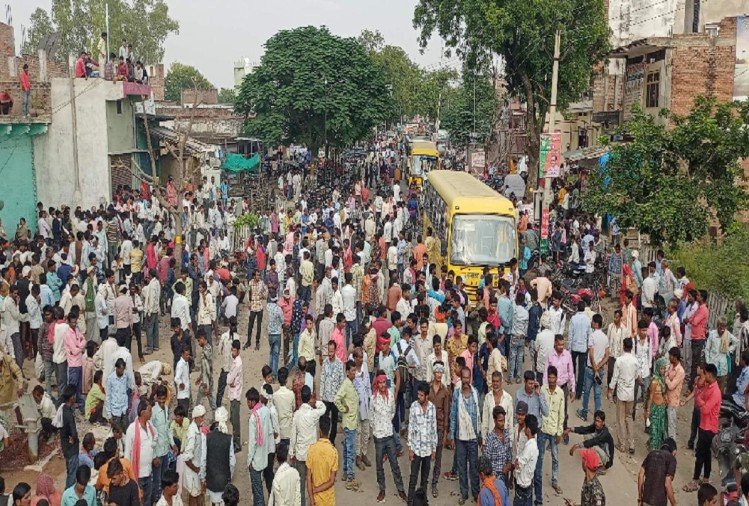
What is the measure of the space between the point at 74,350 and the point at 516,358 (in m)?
6.78

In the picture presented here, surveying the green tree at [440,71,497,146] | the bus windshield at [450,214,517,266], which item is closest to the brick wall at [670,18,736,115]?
the bus windshield at [450,214,517,266]

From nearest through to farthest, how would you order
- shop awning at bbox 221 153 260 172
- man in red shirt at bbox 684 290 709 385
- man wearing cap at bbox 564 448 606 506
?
man wearing cap at bbox 564 448 606 506, man in red shirt at bbox 684 290 709 385, shop awning at bbox 221 153 260 172

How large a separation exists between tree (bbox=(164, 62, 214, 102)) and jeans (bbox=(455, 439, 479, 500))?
87616 mm

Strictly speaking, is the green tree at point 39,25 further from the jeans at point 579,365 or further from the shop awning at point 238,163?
the jeans at point 579,365

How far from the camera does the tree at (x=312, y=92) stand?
1403 inches

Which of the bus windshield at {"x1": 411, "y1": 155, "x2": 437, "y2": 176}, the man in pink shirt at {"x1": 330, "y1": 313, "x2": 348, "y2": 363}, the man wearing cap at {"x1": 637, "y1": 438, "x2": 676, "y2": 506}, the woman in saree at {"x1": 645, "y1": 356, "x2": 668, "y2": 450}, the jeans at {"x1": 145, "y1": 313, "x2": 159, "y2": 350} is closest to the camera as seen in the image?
the man wearing cap at {"x1": 637, "y1": 438, "x2": 676, "y2": 506}

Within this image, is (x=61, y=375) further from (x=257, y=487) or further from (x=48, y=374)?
(x=257, y=487)

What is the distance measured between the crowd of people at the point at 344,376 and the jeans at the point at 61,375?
0.10 metres

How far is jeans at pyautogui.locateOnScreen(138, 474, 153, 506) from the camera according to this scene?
835cm

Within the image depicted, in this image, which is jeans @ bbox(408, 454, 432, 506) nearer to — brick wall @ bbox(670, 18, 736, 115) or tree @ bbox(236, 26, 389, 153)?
brick wall @ bbox(670, 18, 736, 115)

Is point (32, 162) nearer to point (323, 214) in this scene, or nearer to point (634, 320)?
point (323, 214)

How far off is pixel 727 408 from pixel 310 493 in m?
5.61

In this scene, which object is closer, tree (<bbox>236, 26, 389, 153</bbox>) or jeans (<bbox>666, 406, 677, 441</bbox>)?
jeans (<bbox>666, 406, 677, 441</bbox>)

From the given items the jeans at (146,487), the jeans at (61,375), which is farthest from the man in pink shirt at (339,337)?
the jeans at (61,375)
